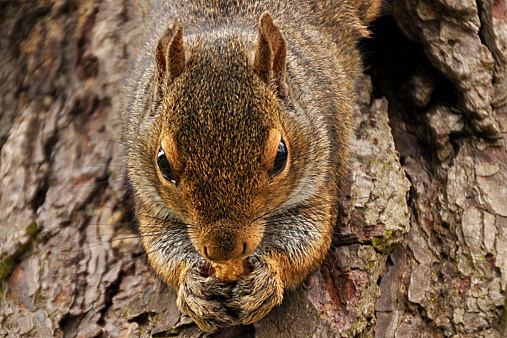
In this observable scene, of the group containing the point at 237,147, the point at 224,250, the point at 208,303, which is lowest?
the point at 208,303

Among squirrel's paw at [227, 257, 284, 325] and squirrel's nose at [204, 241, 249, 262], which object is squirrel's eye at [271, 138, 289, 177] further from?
squirrel's paw at [227, 257, 284, 325]

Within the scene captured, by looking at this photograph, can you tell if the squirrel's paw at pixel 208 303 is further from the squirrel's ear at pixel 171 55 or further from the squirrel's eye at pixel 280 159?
the squirrel's ear at pixel 171 55

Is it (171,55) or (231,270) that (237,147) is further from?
(231,270)

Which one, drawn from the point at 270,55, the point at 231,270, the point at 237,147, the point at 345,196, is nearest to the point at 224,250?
the point at 237,147

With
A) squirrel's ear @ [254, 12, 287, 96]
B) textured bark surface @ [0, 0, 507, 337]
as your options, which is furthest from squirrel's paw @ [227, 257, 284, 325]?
squirrel's ear @ [254, 12, 287, 96]

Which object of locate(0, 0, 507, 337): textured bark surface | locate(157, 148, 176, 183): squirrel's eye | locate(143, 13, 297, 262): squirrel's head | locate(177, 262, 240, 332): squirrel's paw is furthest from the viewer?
locate(0, 0, 507, 337): textured bark surface

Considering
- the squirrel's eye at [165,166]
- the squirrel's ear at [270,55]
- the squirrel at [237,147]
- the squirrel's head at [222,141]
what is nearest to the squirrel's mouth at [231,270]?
the squirrel at [237,147]

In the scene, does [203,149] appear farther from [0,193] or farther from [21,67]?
[21,67]
